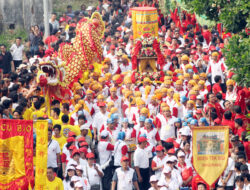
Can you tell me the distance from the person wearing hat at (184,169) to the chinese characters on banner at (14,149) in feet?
9.91

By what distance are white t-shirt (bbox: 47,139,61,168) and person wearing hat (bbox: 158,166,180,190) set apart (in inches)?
82.6

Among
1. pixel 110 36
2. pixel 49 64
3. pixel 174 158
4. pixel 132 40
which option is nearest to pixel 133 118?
pixel 49 64

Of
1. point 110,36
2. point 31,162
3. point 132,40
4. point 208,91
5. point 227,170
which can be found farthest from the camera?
point 110,36

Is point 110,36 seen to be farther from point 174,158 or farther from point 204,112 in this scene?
point 174,158

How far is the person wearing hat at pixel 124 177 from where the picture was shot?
1327cm

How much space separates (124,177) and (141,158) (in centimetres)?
87

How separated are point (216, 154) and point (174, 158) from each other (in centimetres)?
127

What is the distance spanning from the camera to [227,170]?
1327 cm

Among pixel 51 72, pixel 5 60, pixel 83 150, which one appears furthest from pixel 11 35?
pixel 83 150

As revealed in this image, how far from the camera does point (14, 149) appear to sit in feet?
38.5

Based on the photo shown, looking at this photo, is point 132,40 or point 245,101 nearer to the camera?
point 245,101

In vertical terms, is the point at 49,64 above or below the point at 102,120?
above

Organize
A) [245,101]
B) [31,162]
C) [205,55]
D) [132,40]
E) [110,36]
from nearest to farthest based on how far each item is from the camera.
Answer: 1. [31,162]
2. [245,101]
3. [205,55]
4. [132,40]
5. [110,36]

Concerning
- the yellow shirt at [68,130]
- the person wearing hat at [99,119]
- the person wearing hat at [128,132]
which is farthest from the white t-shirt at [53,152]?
the person wearing hat at [99,119]
